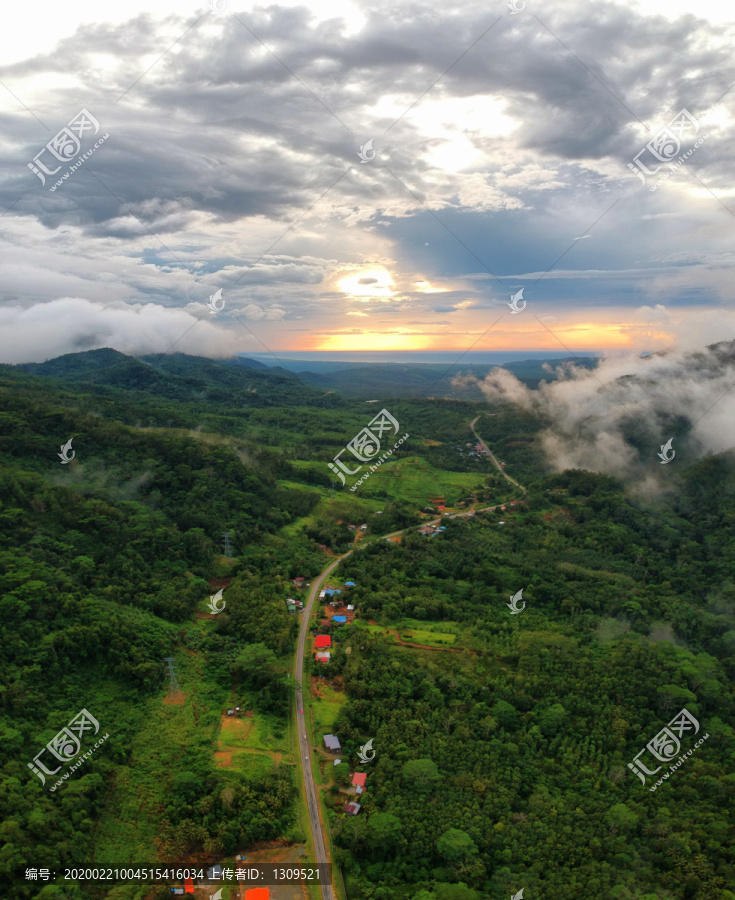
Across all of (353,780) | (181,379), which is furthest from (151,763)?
(181,379)

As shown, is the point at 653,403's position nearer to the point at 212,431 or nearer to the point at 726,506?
the point at 726,506

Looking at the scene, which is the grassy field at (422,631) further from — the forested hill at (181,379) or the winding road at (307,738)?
the forested hill at (181,379)

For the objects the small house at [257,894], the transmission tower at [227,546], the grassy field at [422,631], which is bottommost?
the small house at [257,894]

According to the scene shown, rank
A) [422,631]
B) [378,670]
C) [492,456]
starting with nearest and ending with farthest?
1. [378,670]
2. [422,631]
3. [492,456]

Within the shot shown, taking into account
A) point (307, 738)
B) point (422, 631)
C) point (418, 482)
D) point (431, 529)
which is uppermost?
point (418, 482)

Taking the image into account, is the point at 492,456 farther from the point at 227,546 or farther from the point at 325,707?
the point at 325,707

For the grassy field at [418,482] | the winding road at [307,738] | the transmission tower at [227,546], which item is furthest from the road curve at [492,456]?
the transmission tower at [227,546]
